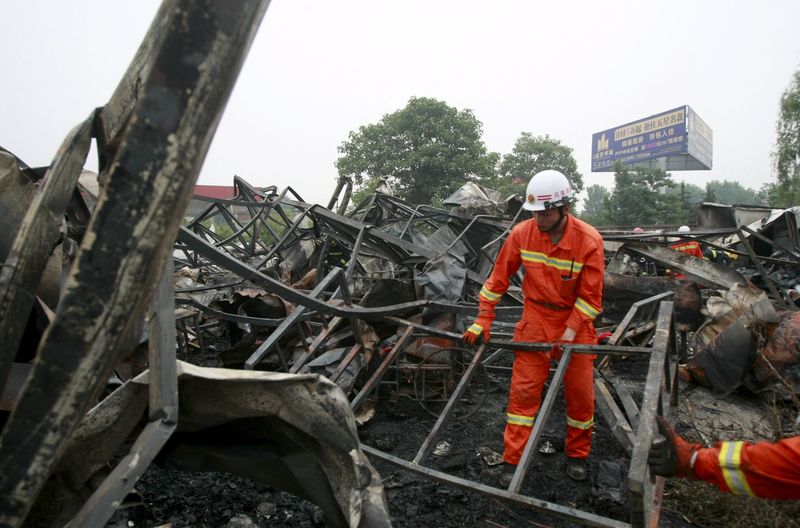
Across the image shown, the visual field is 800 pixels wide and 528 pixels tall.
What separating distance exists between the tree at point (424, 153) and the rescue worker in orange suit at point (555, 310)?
23650 millimetres

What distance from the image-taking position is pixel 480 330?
314cm

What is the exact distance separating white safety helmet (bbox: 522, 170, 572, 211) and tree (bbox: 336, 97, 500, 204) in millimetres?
23653

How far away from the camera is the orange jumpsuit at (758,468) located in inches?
59.7

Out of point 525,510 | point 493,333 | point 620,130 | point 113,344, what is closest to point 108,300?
point 113,344

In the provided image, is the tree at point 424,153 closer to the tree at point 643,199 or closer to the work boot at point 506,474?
the tree at point 643,199

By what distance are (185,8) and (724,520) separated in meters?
3.31

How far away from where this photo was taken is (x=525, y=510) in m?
2.72

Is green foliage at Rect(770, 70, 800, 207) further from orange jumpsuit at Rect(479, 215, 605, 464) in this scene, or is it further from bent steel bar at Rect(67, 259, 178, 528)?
bent steel bar at Rect(67, 259, 178, 528)

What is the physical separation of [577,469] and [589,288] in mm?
1190

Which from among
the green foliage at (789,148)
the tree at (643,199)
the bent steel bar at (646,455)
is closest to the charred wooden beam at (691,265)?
the bent steel bar at (646,455)

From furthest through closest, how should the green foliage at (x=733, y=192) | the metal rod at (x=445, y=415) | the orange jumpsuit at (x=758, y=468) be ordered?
1. the green foliage at (x=733, y=192)
2. the metal rod at (x=445, y=415)
3. the orange jumpsuit at (x=758, y=468)

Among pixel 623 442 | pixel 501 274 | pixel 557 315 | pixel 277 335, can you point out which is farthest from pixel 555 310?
pixel 277 335

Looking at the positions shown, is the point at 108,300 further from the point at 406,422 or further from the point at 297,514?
the point at 406,422

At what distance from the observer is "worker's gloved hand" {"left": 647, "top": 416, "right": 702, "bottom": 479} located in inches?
71.3
